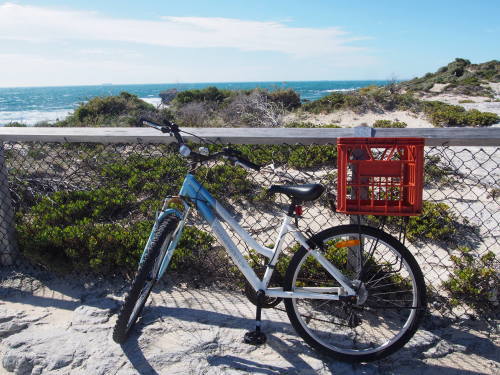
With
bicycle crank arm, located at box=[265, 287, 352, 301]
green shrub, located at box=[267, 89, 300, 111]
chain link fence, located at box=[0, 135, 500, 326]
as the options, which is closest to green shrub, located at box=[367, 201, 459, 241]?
chain link fence, located at box=[0, 135, 500, 326]

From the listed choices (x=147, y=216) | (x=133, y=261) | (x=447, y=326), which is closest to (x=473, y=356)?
(x=447, y=326)

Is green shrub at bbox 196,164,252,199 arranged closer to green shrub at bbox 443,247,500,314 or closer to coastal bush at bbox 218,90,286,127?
green shrub at bbox 443,247,500,314

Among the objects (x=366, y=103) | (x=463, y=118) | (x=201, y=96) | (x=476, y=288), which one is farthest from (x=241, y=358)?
(x=201, y=96)

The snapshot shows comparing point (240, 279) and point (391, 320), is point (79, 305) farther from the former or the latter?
point (391, 320)

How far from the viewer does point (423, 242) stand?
14.8ft

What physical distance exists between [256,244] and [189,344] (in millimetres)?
870

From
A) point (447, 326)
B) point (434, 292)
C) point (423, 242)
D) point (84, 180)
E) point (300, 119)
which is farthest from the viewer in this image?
point (300, 119)

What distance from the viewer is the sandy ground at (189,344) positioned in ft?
9.25

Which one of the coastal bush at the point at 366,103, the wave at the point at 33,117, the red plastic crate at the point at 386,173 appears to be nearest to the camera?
the red plastic crate at the point at 386,173

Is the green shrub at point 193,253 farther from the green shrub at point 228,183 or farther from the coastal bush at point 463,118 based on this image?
the coastal bush at point 463,118

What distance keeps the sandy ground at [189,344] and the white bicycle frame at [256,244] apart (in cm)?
44

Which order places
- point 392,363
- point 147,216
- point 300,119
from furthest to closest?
1. point 300,119
2. point 147,216
3. point 392,363

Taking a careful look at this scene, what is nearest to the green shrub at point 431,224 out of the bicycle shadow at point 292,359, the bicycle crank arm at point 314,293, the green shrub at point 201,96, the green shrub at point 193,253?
the bicycle shadow at point 292,359

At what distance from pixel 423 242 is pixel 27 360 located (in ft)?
12.2
